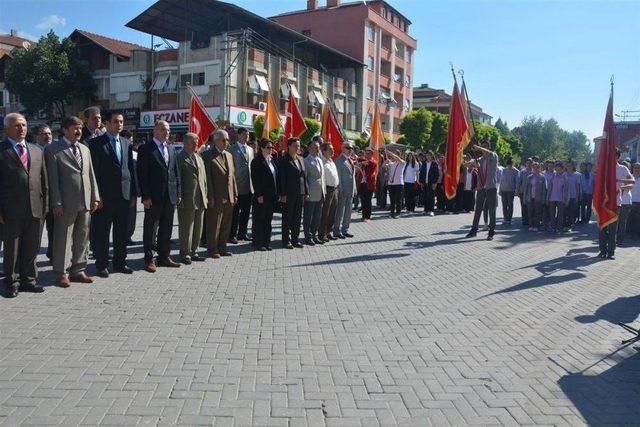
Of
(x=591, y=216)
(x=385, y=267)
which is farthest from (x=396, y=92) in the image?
(x=385, y=267)

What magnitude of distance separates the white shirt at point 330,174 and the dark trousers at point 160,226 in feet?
13.5

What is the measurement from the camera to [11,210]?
21.1 feet

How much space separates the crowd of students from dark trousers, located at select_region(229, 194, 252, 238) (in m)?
0.02

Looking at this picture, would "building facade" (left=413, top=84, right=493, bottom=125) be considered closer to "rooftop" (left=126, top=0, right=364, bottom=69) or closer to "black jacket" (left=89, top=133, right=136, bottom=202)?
"rooftop" (left=126, top=0, right=364, bottom=69)

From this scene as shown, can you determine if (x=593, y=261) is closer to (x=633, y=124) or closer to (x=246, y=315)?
(x=246, y=315)

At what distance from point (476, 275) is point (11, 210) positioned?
6617 millimetres

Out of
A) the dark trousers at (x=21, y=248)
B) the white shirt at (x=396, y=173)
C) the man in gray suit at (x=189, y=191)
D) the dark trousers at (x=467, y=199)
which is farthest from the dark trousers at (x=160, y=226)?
the dark trousers at (x=467, y=199)

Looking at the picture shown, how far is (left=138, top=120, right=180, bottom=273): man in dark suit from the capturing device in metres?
8.13

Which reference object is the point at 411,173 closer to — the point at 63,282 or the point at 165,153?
the point at 165,153

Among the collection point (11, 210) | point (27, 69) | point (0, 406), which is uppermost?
point (27, 69)

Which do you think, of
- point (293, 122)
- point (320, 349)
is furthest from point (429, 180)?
point (320, 349)

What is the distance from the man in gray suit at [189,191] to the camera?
8.72 metres

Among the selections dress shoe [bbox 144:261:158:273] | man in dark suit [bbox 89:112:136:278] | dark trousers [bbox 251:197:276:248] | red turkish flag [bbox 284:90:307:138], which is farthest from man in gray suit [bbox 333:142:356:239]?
man in dark suit [bbox 89:112:136:278]

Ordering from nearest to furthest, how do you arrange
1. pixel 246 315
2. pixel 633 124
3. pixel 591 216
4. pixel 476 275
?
pixel 246 315
pixel 476 275
pixel 591 216
pixel 633 124
